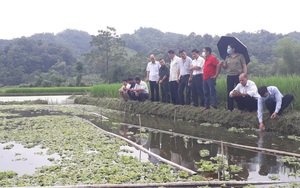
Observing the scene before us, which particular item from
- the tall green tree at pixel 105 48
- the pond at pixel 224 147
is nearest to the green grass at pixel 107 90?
the pond at pixel 224 147

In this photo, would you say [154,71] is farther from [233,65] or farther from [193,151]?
[193,151]

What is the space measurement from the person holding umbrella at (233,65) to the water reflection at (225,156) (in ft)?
6.57

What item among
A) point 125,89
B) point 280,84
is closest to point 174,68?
point 125,89

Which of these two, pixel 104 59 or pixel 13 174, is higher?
pixel 104 59

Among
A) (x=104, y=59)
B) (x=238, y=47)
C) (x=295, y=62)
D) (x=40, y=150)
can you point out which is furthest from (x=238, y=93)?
(x=104, y=59)

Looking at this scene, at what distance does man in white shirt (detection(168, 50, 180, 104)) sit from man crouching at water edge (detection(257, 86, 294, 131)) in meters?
3.92

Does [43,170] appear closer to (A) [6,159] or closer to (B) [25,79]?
(A) [6,159]

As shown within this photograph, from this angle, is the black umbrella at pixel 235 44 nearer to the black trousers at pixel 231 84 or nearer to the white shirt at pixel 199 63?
the black trousers at pixel 231 84

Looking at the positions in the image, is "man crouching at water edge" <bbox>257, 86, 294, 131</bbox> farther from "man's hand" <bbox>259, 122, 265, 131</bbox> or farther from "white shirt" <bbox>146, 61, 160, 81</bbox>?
"white shirt" <bbox>146, 61, 160, 81</bbox>

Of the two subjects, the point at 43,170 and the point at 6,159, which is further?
the point at 6,159

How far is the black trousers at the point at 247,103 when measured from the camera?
7.34m

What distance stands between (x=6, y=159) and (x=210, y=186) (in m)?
3.14

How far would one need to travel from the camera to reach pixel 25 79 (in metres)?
47.4

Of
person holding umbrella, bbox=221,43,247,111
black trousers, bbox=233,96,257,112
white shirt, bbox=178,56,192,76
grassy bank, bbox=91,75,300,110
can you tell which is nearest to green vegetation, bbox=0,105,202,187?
black trousers, bbox=233,96,257,112
